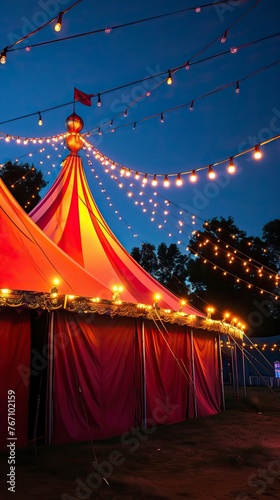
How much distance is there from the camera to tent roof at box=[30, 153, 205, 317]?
24.5 feet

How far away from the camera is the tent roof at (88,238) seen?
7461mm

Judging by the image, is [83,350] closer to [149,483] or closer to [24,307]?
[24,307]

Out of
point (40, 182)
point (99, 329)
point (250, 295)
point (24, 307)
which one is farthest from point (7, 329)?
point (250, 295)

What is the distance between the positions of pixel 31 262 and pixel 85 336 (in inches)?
52.9

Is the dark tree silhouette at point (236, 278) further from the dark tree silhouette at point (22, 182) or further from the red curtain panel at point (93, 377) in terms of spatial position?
the red curtain panel at point (93, 377)

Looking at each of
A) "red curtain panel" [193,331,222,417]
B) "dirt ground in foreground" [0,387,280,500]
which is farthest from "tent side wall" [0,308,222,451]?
"dirt ground in foreground" [0,387,280,500]

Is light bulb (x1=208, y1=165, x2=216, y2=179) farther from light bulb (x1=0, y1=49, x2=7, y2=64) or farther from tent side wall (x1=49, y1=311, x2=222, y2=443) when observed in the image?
light bulb (x1=0, y1=49, x2=7, y2=64)

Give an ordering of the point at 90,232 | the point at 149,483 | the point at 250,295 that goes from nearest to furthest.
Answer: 1. the point at 149,483
2. the point at 90,232
3. the point at 250,295

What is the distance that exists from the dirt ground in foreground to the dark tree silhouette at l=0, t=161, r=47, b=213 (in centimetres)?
1406

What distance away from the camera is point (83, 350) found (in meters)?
5.95

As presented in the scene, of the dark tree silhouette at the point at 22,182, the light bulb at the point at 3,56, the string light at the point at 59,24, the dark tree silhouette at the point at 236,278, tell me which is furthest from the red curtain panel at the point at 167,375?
the dark tree silhouette at the point at 236,278

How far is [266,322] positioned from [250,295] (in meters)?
2.92

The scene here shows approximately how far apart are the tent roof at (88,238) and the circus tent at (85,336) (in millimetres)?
28

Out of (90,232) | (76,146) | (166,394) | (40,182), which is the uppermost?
(40,182)
